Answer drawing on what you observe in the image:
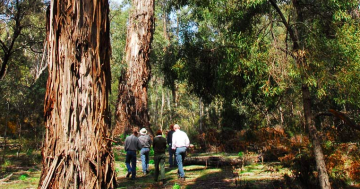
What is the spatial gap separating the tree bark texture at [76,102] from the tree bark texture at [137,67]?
41.2 ft

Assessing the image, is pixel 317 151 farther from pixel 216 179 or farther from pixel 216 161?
pixel 216 161

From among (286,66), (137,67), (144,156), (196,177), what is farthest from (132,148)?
(137,67)

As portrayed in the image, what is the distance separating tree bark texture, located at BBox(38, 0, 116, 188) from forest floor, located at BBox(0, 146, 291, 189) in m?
4.39

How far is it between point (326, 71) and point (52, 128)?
19.0 feet

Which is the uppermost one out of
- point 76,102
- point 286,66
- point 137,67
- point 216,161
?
point 137,67

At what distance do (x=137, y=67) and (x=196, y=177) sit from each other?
7.66 meters

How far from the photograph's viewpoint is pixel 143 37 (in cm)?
1611

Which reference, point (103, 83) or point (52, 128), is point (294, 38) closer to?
point (103, 83)

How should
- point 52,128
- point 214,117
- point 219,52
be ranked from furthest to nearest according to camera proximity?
point 214,117 < point 219,52 < point 52,128

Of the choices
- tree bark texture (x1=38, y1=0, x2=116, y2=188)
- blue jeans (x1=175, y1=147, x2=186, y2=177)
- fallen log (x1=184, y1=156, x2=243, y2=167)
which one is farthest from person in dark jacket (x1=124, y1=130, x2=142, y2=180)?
tree bark texture (x1=38, y1=0, x2=116, y2=188)

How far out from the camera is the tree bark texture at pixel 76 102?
3.22m

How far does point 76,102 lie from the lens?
330cm

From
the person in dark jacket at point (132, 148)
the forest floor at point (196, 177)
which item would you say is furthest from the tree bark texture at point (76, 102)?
the person in dark jacket at point (132, 148)

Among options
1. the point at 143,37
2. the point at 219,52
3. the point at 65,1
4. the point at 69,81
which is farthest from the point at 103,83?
the point at 143,37
